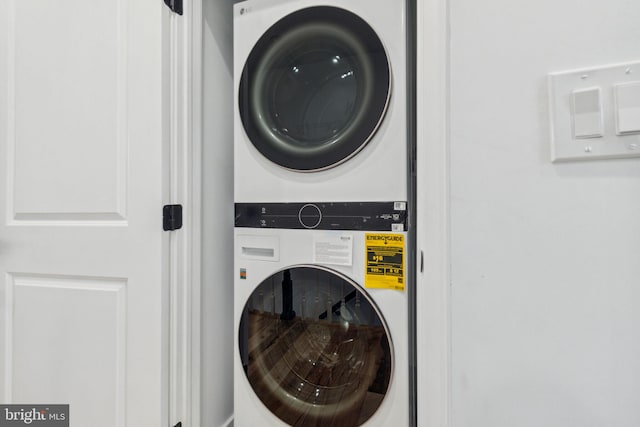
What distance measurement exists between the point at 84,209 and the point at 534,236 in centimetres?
130

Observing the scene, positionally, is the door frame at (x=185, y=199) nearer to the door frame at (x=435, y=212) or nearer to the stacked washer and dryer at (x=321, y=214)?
the stacked washer and dryer at (x=321, y=214)

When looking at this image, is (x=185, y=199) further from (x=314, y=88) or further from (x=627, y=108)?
(x=627, y=108)

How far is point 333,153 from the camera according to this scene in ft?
3.04

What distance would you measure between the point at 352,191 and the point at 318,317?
0.43 m

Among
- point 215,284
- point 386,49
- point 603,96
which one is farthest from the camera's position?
point 215,284

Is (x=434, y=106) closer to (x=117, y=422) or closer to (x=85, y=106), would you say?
(x=85, y=106)

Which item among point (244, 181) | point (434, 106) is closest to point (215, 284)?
point (244, 181)

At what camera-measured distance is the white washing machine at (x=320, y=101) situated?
86 centimetres

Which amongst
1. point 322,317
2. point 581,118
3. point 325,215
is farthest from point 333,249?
point 581,118

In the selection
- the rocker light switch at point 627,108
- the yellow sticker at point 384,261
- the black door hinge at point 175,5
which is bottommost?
the yellow sticker at point 384,261

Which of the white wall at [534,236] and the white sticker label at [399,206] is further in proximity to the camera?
the white sticker label at [399,206]
